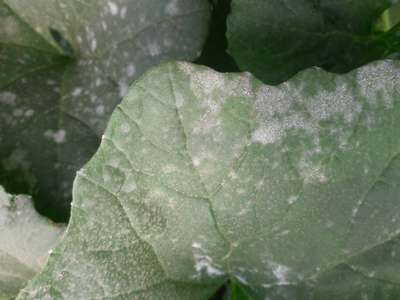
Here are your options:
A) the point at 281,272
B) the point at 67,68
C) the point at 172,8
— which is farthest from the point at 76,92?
the point at 281,272

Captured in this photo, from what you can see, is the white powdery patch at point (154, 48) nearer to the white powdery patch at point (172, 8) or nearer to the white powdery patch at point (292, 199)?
the white powdery patch at point (172, 8)

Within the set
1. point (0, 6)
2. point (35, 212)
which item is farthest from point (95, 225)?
point (0, 6)

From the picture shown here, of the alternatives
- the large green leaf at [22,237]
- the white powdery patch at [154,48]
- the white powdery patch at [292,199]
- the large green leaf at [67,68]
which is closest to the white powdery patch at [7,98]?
the large green leaf at [67,68]

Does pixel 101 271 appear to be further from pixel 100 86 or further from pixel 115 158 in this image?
pixel 100 86

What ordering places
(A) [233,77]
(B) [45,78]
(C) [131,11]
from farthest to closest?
(B) [45,78] → (C) [131,11] → (A) [233,77]

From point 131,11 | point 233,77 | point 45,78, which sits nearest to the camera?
point 233,77

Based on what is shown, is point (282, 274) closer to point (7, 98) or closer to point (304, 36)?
point (304, 36)
